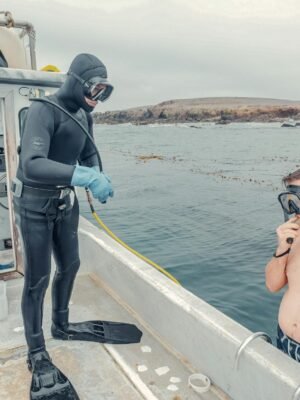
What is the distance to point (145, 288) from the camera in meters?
3.70

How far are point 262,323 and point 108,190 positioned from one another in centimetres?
457

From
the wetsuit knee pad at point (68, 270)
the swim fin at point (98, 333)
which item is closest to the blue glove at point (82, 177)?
the wetsuit knee pad at point (68, 270)

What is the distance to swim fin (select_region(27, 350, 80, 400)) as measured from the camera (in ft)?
9.20

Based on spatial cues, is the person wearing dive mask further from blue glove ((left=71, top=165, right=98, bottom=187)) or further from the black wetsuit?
the black wetsuit

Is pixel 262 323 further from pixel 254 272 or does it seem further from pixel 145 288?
pixel 145 288

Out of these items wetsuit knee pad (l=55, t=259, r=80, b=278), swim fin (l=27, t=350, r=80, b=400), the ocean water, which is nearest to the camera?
swim fin (l=27, t=350, r=80, b=400)

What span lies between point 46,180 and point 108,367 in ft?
5.24

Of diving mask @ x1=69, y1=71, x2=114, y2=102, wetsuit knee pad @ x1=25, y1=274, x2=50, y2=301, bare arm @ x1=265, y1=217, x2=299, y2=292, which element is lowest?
wetsuit knee pad @ x1=25, y1=274, x2=50, y2=301

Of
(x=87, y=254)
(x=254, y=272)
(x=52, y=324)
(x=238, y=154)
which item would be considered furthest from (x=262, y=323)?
(x=238, y=154)

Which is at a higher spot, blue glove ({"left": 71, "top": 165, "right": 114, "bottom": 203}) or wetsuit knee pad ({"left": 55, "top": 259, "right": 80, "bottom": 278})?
blue glove ({"left": 71, "top": 165, "right": 114, "bottom": 203})

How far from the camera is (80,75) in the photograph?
2.83m

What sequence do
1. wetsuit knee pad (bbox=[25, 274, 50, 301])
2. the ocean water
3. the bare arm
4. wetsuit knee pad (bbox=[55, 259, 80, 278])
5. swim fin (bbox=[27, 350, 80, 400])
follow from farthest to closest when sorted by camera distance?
1. the ocean water
2. wetsuit knee pad (bbox=[55, 259, 80, 278])
3. wetsuit knee pad (bbox=[25, 274, 50, 301])
4. swim fin (bbox=[27, 350, 80, 400])
5. the bare arm

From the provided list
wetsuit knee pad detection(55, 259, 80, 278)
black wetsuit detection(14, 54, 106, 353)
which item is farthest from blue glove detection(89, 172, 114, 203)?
wetsuit knee pad detection(55, 259, 80, 278)

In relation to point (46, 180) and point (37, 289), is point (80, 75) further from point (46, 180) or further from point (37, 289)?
point (37, 289)
